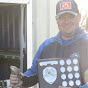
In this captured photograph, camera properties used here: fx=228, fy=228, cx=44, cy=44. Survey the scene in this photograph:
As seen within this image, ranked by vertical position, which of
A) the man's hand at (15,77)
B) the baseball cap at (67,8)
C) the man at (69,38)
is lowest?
the man's hand at (15,77)

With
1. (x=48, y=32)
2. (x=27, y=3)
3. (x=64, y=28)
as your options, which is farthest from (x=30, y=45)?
(x=64, y=28)

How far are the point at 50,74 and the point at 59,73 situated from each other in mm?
90

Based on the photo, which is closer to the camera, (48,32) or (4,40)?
(48,32)

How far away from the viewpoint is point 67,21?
221 cm

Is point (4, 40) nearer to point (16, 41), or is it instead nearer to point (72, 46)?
point (16, 41)

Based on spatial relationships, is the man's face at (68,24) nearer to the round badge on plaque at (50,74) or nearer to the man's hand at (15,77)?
the round badge on plaque at (50,74)

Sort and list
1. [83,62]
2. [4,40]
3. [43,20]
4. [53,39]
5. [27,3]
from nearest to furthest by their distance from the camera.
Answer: [83,62] < [53,39] < [27,3] < [43,20] < [4,40]

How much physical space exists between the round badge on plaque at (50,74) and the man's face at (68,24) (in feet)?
1.25

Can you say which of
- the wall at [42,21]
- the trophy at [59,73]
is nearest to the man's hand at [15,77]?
the trophy at [59,73]

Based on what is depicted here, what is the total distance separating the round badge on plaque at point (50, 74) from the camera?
7.04 feet

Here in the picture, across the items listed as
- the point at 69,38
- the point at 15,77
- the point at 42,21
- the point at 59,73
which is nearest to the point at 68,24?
the point at 69,38

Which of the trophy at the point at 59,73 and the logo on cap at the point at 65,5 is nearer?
the trophy at the point at 59,73

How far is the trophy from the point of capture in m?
2.10

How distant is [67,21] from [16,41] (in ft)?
7.32
